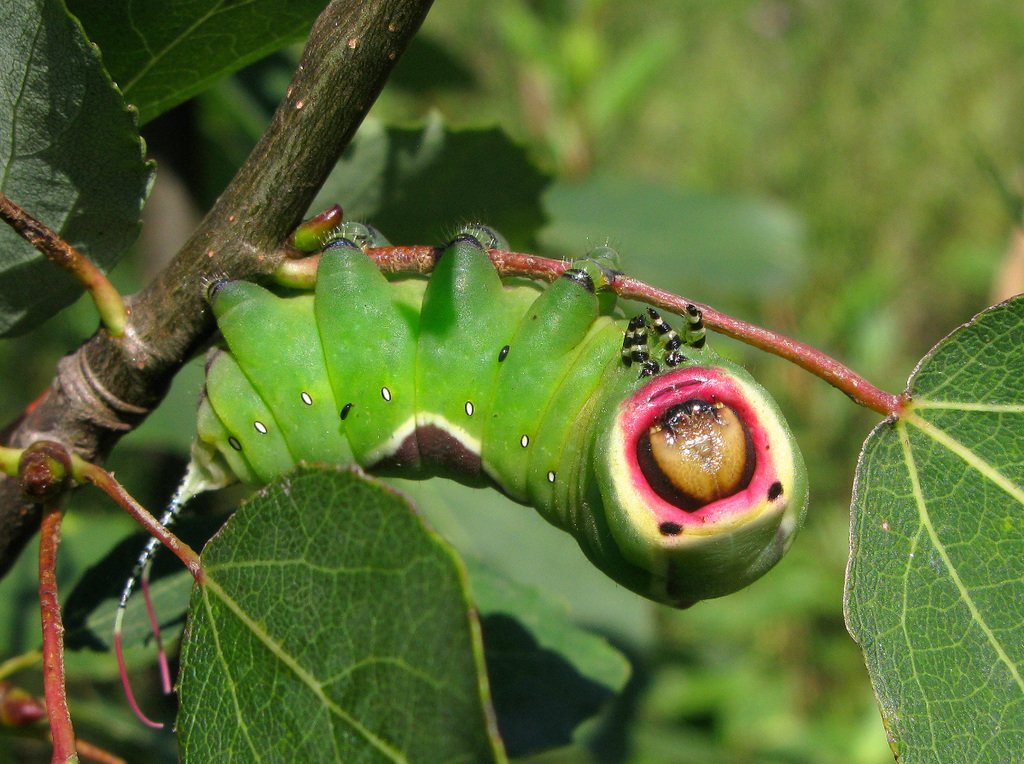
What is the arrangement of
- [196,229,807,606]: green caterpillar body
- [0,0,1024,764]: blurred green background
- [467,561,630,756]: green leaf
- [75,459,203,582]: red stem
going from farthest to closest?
[0,0,1024,764]: blurred green background → [467,561,630,756]: green leaf → [196,229,807,606]: green caterpillar body → [75,459,203,582]: red stem

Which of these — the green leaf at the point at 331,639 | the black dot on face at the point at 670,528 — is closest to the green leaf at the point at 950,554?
the black dot on face at the point at 670,528

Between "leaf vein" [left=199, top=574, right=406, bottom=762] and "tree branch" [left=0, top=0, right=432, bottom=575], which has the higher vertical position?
"tree branch" [left=0, top=0, right=432, bottom=575]

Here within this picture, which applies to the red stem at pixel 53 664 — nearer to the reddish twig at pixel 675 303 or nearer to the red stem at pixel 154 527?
the red stem at pixel 154 527

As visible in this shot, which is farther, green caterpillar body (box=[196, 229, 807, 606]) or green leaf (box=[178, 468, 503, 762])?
green caterpillar body (box=[196, 229, 807, 606])

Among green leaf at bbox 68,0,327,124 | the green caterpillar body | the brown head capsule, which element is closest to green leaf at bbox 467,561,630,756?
the green caterpillar body

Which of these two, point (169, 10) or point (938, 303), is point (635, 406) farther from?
point (938, 303)

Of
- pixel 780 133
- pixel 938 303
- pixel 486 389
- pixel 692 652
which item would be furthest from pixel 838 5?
pixel 486 389

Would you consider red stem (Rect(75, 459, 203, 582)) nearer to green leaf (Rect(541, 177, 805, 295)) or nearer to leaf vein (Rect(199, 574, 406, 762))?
leaf vein (Rect(199, 574, 406, 762))
